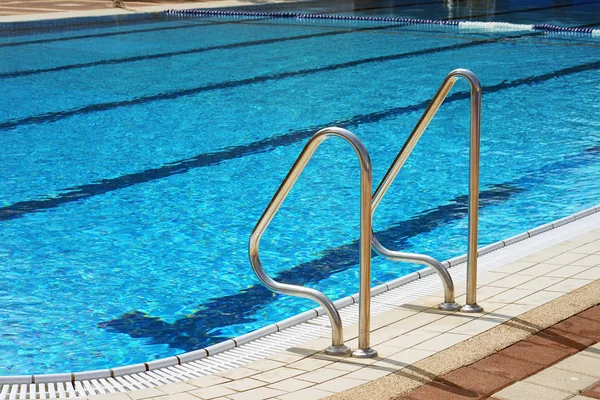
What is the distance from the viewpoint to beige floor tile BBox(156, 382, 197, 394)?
2.96 meters

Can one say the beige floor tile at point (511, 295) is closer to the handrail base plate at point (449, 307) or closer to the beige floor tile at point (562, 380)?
the handrail base plate at point (449, 307)

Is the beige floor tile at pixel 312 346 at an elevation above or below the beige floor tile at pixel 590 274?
below

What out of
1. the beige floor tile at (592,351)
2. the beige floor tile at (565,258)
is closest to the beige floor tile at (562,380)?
the beige floor tile at (592,351)

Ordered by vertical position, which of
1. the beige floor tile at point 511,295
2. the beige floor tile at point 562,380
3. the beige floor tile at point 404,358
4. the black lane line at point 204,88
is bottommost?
the beige floor tile at point 404,358

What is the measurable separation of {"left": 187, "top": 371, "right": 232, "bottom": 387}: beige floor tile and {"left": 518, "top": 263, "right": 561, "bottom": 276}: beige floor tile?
5.25 feet

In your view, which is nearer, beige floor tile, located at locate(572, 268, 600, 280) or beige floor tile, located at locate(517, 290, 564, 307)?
beige floor tile, located at locate(517, 290, 564, 307)

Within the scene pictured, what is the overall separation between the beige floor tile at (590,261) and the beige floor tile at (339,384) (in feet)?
5.29

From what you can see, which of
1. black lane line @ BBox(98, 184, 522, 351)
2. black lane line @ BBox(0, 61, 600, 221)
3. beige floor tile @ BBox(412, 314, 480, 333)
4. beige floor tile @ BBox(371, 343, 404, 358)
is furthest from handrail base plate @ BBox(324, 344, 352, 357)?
black lane line @ BBox(0, 61, 600, 221)

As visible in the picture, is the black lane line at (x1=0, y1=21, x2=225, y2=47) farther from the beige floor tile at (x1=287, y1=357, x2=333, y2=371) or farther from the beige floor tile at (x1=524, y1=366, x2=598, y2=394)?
the beige floor tile at (x1=524, y1=366, x2=598, y2=394)

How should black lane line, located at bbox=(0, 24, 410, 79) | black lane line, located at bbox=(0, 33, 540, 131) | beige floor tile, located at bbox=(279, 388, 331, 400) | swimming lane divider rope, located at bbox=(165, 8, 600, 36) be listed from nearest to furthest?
1. beige floor tile, located at bbox=(279, 388, 331, 400)
2. black lane line, located at bbox=(0, 33, 540, 131)
3. black lane line, located at bbox=(0, 24, 410, 79)
4. swimming lane divider rope, located at bbox=(165, 8, 600, 36)

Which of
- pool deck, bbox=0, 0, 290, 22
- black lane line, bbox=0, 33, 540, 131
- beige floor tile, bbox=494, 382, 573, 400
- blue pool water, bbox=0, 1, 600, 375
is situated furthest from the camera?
pool deck, bbox=0, 0, 290, 22

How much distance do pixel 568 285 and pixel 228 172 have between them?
137 inches

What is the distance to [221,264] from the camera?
4.96 meters

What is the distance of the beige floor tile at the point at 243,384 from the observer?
2934 mm
